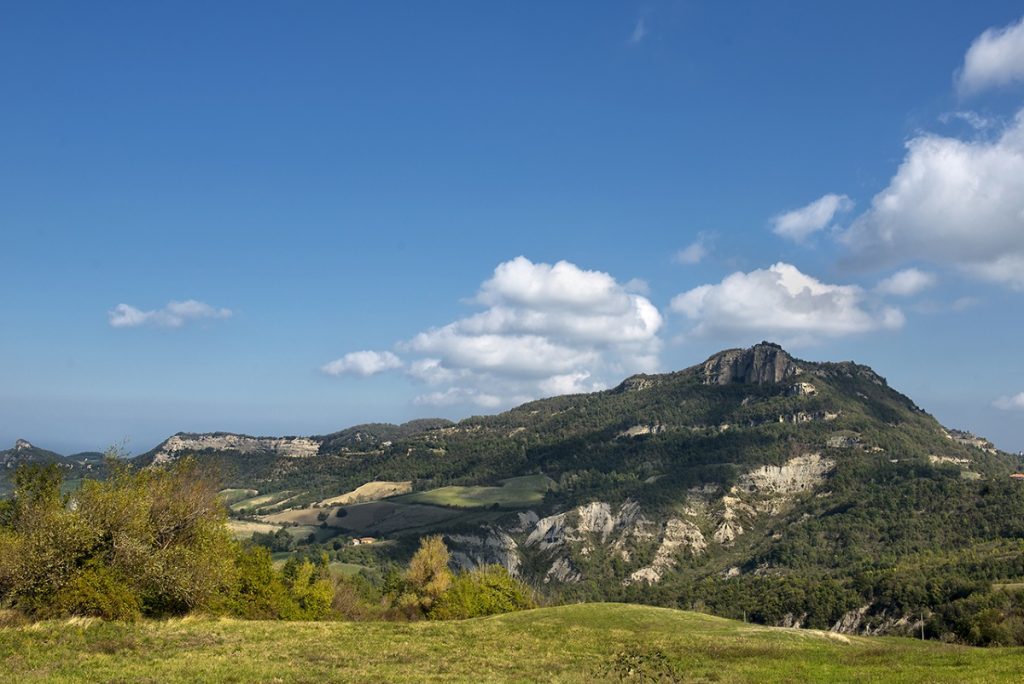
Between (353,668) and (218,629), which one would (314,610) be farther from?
(353,668)

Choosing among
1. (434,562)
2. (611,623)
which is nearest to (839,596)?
(434,562)

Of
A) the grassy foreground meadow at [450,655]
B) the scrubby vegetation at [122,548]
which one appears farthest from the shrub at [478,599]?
the grassy foreground meadow at [450,655]

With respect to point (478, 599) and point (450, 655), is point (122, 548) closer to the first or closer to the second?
point (450, 655)

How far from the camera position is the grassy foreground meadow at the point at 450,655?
104ft

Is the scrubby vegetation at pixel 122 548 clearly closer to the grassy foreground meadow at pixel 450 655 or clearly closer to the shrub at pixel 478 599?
the grassy foreground meadow at pixel 450 655

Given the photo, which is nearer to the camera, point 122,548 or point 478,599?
point 122,548

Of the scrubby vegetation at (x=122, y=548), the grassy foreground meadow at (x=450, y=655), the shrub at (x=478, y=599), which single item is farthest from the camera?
the shrub at (x=478, y=599)

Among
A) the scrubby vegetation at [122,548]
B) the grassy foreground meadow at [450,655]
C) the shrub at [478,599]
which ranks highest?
the scrubby vegetation at [122,548]

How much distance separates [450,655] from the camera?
39469mm

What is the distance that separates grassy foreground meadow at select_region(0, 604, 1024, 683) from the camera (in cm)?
3180

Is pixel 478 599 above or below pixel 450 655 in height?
below

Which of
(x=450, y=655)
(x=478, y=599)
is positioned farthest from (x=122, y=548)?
(x=478, y=599)

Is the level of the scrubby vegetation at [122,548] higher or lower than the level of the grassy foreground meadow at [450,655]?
higher

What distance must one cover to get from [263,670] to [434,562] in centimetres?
6950
